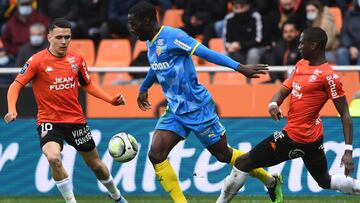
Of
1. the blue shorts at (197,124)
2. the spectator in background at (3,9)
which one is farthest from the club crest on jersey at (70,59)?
the spectator in background at (3,9)

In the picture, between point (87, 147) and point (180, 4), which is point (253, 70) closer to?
point (87, 147)

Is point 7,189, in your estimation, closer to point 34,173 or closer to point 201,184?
point 34,173

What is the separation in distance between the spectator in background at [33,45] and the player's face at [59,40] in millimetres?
6326

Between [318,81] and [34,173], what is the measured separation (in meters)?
4.89

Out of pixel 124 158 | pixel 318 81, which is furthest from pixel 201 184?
pixel 318 81

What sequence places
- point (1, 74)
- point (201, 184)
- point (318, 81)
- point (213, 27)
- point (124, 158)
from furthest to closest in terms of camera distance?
1. point (213, 27)
2. point (1, 74)
3. point (201, 184)
4. point (124, 158)
5. point (318, 81)

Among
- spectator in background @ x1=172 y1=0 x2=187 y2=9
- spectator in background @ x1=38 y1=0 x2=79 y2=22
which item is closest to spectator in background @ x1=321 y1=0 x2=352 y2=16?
spectator in background @ x1=172 y1=0 x2=187 y2=9

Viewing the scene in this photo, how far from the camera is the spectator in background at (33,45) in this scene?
18.6 meters

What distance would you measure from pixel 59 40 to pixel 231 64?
2207 mm

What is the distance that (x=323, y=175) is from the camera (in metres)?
11.6

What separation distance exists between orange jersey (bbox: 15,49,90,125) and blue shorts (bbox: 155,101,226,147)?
1.16 metres

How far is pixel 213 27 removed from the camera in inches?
746

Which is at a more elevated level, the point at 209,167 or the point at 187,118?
the point at 187,118

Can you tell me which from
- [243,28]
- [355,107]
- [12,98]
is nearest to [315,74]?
[12,98]
